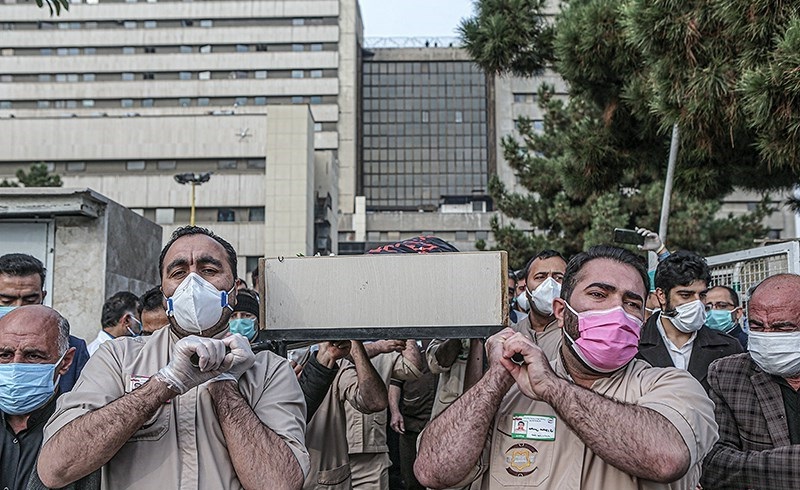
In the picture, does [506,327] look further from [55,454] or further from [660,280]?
[660,280]

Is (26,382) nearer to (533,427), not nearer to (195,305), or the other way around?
(195,305)

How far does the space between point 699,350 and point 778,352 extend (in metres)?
1.73

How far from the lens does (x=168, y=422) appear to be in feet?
9.05

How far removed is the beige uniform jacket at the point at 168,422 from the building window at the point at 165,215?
5475cm

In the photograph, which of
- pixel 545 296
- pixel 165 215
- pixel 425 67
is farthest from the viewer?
pixel 425 67

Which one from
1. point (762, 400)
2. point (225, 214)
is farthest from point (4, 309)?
point (225, 214)

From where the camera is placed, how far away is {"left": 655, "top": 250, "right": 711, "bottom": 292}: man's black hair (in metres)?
5.58

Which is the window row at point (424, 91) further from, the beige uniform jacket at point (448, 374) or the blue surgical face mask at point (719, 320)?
the beige uniform jacket at point (448, 374)

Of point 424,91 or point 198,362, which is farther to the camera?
point 424,91

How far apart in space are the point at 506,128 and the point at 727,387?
247ft

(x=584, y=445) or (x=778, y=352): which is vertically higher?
(x=778, y=352)

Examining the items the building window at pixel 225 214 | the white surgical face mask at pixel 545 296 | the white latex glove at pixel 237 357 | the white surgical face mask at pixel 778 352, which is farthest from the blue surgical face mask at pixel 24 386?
the building window at pixel 225 214

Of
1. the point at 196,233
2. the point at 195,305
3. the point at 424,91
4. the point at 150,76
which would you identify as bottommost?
the point at 195,305

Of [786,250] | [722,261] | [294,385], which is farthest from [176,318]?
[722,261]
